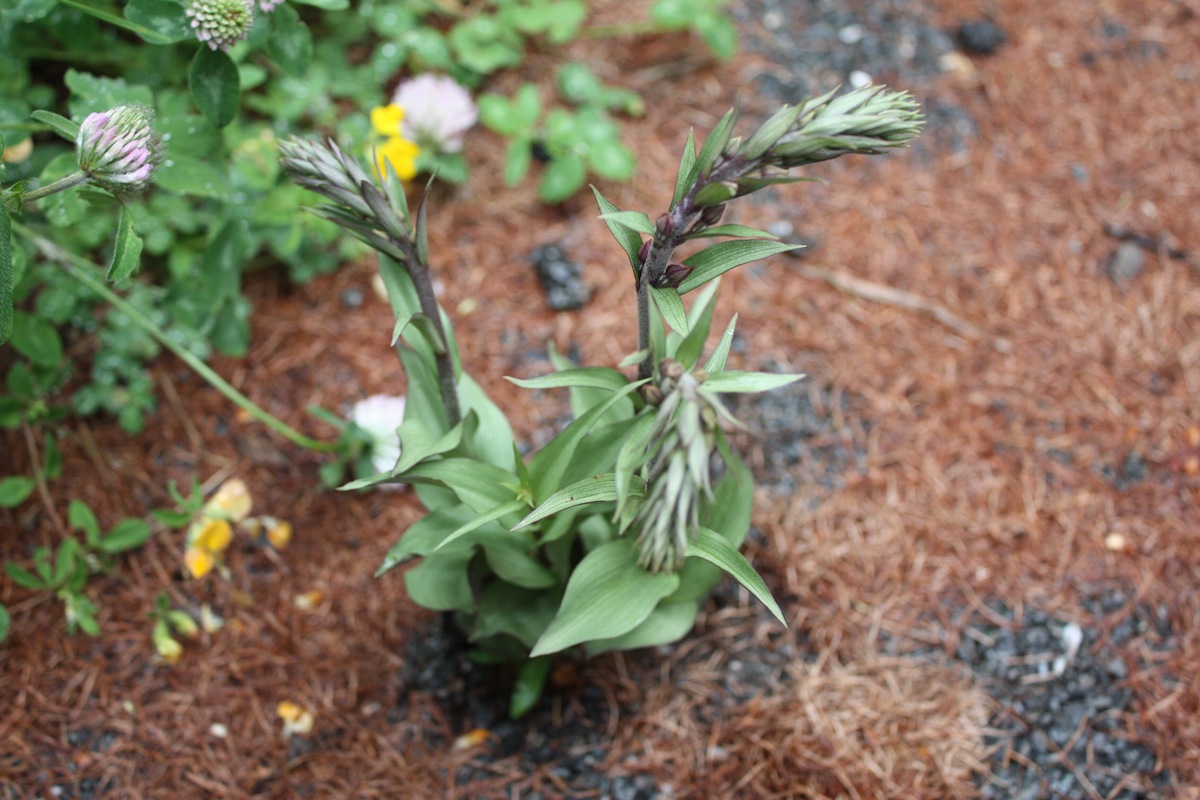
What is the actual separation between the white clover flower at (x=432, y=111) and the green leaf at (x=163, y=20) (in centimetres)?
90

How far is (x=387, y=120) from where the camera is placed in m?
2.43

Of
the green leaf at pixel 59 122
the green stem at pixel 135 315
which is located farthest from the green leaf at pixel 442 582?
the green leaf at pixel 59 122

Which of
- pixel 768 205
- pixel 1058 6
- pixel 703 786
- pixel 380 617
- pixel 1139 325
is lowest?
pixel 703 786

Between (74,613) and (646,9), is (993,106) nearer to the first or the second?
(646,9)

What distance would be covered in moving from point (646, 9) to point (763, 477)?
1.74 m

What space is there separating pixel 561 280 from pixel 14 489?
1421 millimetres

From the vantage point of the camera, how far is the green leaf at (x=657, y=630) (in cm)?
181

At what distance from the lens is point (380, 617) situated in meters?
2.15

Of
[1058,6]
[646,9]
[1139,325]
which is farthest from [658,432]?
[1058,6]

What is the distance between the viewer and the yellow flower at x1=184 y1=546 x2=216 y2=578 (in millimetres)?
2123

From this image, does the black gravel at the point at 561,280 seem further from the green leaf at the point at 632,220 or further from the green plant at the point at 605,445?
the green leaf at the point at 632,220

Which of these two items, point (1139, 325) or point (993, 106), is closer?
point (1139, 325)

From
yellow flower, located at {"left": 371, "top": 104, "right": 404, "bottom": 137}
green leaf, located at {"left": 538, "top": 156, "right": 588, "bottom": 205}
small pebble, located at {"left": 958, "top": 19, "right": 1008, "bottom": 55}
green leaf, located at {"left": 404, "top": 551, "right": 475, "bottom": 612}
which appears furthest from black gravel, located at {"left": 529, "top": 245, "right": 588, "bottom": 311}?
small pebble, located at {"left": 958, "top": 19, "right": 1008, "bottom": 55}

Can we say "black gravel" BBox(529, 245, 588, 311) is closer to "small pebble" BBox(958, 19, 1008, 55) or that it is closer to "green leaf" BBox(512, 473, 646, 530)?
"green leaf" BBox(512, 473, 646, 530)
